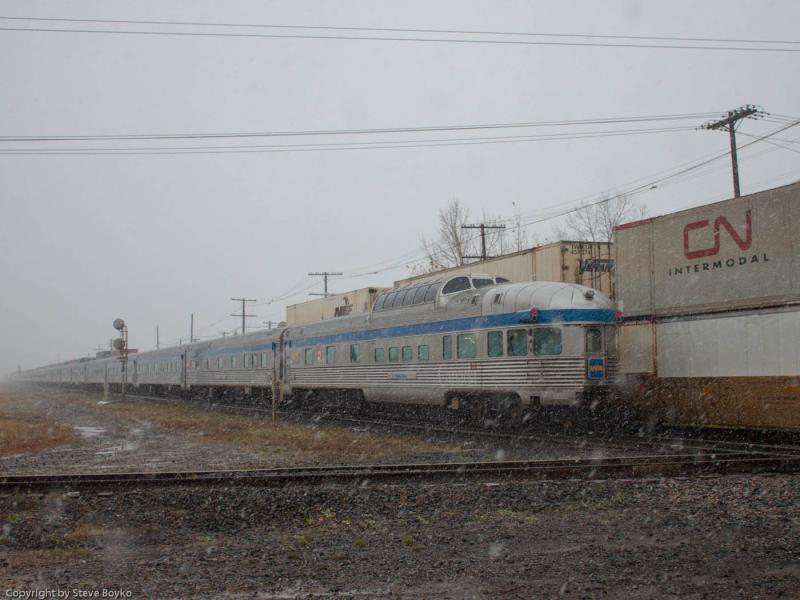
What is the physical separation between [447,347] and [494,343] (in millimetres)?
1902

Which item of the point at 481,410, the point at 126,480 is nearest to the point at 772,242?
the point at 481,410

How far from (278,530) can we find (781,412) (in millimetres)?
10196

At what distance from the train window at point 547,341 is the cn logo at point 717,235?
3601 mm

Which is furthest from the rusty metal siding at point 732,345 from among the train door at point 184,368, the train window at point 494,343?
the train door at point 184,368

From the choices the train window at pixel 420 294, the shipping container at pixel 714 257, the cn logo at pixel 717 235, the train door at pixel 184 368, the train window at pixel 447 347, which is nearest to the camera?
the shipping container at pixel 714 257

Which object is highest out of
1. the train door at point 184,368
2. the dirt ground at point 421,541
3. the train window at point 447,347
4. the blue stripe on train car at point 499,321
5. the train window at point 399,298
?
the train window at point 399,298

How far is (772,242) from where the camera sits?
15.2 meters

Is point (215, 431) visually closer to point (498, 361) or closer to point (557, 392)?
point (498, 361)

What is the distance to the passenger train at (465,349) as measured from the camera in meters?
16.1

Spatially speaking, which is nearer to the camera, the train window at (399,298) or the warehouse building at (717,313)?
the warehouse building at (717,313)

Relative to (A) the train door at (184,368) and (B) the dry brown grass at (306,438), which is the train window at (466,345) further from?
(A) the train door at (184,368)

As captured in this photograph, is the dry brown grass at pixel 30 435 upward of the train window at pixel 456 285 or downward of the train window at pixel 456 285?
downward

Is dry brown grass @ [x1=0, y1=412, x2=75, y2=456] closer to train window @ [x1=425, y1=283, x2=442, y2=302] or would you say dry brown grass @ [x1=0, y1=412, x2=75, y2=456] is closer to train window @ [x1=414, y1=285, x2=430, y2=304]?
train window @ [x1=414, y1=285, x2=430, y2=304]

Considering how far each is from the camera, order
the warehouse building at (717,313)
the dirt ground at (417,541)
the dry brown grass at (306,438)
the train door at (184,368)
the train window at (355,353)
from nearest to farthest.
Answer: the dirt ground at (417,541) < the dry brown grass at (306,438) < the warehouse building at (717,313) < the train window at (355,353) < the train door at (184,368)
